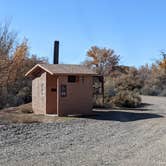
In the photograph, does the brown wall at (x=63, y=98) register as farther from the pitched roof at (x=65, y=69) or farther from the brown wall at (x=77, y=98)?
the pitched roof at (x=65, y=69)

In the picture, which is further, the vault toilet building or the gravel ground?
the vault toilet building

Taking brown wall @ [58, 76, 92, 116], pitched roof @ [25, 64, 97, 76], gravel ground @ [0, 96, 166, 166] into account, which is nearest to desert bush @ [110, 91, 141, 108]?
pitched roof @ [25, 64, 97, 76]

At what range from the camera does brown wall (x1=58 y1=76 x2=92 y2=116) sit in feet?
88.8

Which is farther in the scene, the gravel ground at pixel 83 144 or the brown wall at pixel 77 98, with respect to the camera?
the brown wall at pixel 77 98

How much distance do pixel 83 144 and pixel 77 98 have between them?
13.4m

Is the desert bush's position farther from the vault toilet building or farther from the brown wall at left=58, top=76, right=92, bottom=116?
the brown wall at left=58, top=76, right=92, bottom=116

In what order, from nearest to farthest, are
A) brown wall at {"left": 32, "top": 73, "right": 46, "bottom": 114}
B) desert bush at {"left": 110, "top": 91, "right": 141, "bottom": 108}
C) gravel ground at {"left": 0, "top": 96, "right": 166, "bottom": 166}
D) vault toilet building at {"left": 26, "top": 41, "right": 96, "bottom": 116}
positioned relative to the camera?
gravel ground at {"left": 0, "top": 96, "right": 166, "bottom": 166}
vault toilet building at {"left": 26, "top": 41, "right": 96, "bottom": 116}
brown wall at {"left": 32, "top": 73, "right": 46, "bottom": 114}
desert bush at {"left": 110, "top": 91, "right": 141, "bottom": 108}

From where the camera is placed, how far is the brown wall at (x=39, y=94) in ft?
94.6

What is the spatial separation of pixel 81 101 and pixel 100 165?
17.6m

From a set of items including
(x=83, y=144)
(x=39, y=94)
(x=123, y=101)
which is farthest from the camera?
(x=123, y=101)

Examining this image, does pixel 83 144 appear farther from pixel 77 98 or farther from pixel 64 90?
pixel 77 98

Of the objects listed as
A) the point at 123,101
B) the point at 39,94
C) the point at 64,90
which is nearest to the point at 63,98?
the point at 64,90

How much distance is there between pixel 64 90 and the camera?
27.1m

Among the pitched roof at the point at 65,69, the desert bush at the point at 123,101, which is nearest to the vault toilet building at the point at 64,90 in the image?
the pitched roof at the point at 65,69
